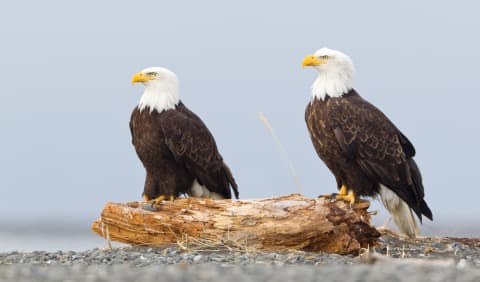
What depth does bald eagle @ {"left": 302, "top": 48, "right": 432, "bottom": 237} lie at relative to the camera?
31.2 feet

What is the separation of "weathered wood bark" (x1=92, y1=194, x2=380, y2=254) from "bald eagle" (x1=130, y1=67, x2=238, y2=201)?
110 cm

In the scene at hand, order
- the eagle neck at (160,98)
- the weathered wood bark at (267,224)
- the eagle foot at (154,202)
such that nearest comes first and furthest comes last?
the weathered wood bark at (267,224) → the eagle foot at (154,202) → the eagle neck at (160,98)

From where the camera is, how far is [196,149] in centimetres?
1029

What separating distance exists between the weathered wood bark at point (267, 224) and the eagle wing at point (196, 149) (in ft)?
3.87

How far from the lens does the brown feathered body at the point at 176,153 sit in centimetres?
1021

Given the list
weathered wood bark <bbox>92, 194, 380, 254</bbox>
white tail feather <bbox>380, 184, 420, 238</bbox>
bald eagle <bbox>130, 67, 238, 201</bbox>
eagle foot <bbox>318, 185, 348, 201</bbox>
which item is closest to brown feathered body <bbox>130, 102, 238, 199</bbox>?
bald eagle <bbox>130, 67, 238, 201</bbox>

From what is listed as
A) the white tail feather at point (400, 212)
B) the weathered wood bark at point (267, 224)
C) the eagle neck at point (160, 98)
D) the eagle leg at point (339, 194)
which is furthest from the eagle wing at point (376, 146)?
the eagle neck at point (160, 98)

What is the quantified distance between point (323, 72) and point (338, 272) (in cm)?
481

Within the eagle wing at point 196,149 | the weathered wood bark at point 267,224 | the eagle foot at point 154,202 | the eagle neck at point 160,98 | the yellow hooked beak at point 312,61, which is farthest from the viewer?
the eagle neck at point 160,98

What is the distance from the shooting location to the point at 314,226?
340 inches

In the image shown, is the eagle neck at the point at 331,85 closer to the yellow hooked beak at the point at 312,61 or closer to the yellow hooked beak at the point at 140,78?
the yellow hooked beak at the point at 312,61

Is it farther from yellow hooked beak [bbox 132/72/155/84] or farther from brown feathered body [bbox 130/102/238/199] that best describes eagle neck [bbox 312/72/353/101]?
yellow hooked beak [bbox 132/72/155/84]

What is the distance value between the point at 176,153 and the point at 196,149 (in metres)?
0.26

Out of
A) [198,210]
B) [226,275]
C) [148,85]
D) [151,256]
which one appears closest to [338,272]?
[226,275]
